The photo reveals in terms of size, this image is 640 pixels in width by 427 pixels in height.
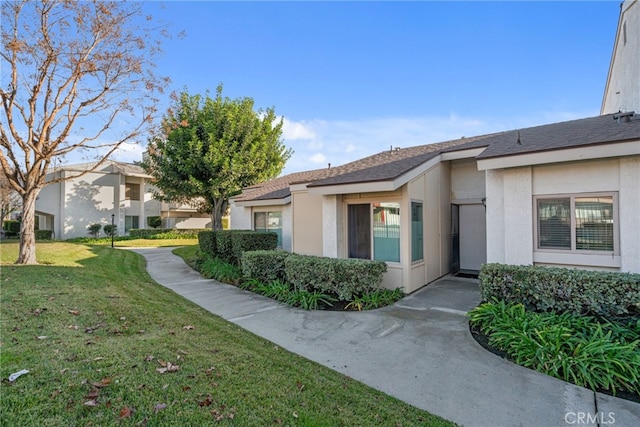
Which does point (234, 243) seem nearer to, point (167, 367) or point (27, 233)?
point (27, 233)

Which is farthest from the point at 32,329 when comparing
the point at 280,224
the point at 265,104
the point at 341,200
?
the point at 265,104

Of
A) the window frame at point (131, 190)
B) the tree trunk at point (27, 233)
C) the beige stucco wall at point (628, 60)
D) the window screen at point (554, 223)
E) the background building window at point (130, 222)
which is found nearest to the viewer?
the window screen at point (554, 223)

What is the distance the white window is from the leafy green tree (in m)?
15.4

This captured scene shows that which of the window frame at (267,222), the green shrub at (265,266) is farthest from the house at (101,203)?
the green shrub at (265,266)

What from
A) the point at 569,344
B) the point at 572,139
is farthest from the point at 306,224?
the point at 569,344

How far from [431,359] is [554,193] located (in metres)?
4.54

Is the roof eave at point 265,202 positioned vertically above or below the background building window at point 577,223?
above

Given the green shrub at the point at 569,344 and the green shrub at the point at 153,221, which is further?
the green shrub at the point at 153,221

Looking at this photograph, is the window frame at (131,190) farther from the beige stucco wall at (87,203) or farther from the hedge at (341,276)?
the hedge at (341,276)

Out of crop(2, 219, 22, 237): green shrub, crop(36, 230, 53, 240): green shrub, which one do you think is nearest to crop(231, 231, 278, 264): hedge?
crop(36, 230, 53, 240): green shrub

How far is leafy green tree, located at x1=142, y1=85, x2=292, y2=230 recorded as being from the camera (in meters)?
18.2

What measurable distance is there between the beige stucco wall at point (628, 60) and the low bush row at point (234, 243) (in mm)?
11687

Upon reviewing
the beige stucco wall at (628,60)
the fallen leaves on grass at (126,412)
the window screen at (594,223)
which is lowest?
the fallen leaves on grass at (126,412)

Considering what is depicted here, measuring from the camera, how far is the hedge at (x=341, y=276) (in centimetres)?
780
